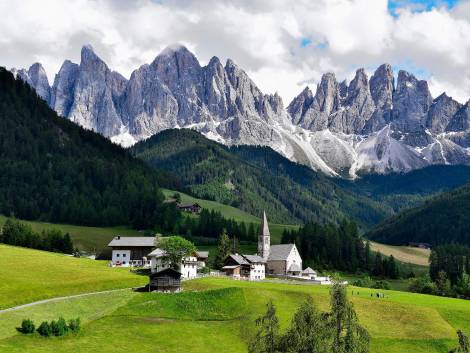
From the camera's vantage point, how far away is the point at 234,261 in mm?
172875

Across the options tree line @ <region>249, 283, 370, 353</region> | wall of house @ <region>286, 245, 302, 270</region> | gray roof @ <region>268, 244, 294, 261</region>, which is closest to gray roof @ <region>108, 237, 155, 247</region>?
gray roof @ <region>268, 244, 294, 261</region>

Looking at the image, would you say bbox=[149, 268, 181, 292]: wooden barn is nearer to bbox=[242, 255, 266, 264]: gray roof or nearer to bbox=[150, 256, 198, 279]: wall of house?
bbox=[150, 256, 198, 279]: wall of house

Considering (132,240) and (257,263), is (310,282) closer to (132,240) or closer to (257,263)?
(257,263)

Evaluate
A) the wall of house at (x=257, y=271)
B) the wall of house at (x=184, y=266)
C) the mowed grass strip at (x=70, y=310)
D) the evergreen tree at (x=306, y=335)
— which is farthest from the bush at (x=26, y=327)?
the wall of house at (x=257, y=271)

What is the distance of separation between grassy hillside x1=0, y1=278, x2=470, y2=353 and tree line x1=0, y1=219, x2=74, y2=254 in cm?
7256

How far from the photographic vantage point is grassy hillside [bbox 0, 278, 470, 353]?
9356 centimetres

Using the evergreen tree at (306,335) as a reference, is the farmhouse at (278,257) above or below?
above

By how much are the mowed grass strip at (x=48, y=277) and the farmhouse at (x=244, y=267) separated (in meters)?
32.6

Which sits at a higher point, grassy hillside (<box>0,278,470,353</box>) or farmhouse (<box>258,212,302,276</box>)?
farmhouse (<box>258,212,302,276</box>)

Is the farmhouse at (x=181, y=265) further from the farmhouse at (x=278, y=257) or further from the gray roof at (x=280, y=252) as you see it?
the gray roof at (x=280, y=252)

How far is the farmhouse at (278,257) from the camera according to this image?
186 metres

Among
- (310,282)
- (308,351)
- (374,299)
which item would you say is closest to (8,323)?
(308,351)

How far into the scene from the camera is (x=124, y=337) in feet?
318

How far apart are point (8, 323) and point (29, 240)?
97495mm
